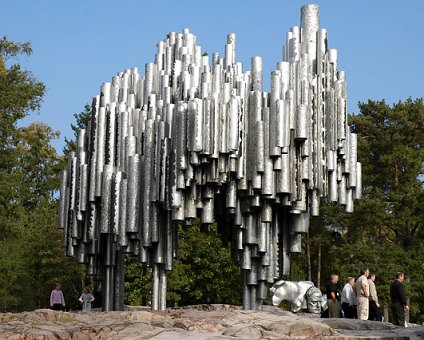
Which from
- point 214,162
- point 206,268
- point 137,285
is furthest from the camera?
point 206,268

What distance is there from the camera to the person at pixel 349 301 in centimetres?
2389

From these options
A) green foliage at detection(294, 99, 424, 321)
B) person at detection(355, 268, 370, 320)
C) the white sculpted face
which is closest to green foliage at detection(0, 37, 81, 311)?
green foliage at detection(294, 99, 424, 321)

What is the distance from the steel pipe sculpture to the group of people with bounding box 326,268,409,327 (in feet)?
5.23

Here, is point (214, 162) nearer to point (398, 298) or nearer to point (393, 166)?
point (398, 298)

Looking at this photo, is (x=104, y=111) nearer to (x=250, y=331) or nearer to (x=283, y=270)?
(x=283, y=270)

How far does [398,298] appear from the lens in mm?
22391

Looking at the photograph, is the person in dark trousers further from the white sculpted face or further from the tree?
the tree

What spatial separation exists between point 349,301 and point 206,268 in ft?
63.6

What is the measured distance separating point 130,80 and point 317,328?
9.20 meters

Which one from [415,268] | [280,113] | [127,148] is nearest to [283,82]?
[280,113]

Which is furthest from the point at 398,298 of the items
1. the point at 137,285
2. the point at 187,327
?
the point at 137,285

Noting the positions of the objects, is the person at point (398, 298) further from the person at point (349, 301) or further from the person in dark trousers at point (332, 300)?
the person in dark trousers at point (332, 300)

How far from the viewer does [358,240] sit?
148 ft

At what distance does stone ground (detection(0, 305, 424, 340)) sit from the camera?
1806 cm
